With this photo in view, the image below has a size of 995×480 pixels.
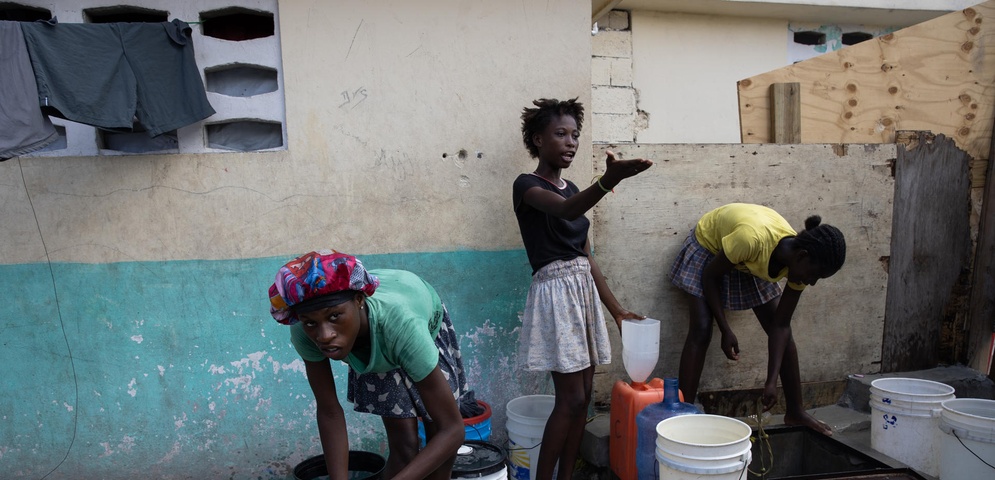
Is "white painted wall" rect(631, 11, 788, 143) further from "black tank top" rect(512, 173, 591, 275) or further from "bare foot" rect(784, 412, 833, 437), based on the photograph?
"black tank top" rect(512, 173, 591, 275)

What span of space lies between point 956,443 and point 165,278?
396 cm

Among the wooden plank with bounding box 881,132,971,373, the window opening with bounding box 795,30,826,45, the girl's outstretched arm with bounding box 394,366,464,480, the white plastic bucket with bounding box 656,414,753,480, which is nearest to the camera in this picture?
the girl's outstretched arm with bounding box 394,366,464,480

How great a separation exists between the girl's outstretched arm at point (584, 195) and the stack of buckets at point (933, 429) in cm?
201

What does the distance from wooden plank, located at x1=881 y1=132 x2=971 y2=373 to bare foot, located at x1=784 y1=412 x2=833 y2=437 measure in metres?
1.16

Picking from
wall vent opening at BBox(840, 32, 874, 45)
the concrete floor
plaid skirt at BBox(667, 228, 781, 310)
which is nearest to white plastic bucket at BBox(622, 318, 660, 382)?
the concrete floor

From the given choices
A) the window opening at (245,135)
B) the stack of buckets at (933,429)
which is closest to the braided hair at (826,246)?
the stack of buckets at (933,429)

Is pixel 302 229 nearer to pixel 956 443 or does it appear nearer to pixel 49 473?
pixel 49 473

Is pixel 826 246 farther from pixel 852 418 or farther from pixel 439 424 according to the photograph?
pixel 439 424

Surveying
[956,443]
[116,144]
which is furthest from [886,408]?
[116,144]

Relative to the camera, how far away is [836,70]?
444 centimetres

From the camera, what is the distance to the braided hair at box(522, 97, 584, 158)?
316 cm

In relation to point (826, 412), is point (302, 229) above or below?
above

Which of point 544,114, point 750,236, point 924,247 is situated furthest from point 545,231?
point 924,247

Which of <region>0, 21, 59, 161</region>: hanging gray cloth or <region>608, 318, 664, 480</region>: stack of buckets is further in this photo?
<region>608, 318, 664, 480</region>: stack of buckets
